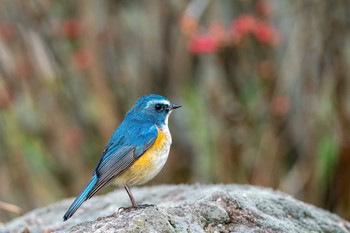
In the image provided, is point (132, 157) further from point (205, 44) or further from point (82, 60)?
point (82, 60)

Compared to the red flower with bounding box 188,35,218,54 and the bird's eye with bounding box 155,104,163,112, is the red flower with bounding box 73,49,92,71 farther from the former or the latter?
the bird's eye with bounding box 155,104,163,112

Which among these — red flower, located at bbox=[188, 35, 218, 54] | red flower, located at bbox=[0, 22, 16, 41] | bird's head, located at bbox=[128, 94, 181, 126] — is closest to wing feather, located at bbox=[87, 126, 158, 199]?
bird's head, located at bbox=[128, 94, 181, 126]

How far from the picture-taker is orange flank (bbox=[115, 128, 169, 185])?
453 cm

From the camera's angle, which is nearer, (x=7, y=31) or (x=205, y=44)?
(x=205, y=44)

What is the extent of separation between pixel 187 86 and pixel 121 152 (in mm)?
5984

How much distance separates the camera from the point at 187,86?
10.5m

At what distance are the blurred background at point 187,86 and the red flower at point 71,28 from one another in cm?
2

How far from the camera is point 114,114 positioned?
955cm

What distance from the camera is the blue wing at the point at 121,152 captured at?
14.5 ft

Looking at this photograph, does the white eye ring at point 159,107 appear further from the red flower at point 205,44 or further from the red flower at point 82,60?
the red flower at point 82,60

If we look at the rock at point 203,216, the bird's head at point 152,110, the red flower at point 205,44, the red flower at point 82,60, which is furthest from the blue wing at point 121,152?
the red flower at point 82,60

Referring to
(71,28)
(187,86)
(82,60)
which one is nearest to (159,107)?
(82,60)

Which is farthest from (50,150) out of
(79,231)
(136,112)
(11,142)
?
(79,231)

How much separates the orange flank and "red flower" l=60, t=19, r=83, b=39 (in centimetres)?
524
